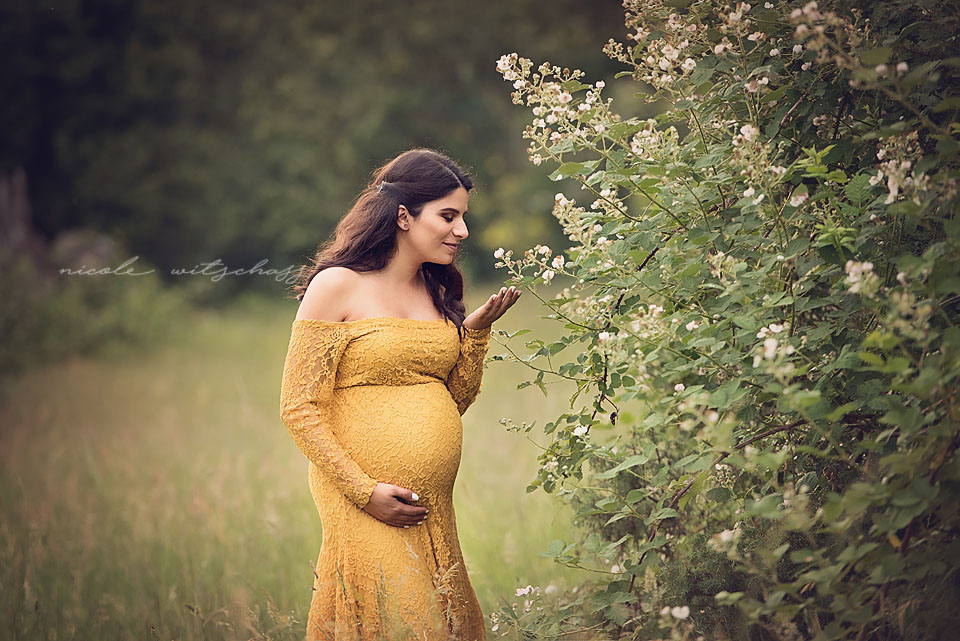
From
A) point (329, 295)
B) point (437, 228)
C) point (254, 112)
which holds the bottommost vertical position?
point (329, 295)

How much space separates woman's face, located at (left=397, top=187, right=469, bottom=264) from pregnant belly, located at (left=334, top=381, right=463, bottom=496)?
1.52 ft

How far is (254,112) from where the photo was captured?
21.3 m

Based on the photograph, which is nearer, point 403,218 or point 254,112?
point 403,218

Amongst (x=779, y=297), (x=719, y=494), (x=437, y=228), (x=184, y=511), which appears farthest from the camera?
(x=184, y=511)

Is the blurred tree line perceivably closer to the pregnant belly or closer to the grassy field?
the grassy field

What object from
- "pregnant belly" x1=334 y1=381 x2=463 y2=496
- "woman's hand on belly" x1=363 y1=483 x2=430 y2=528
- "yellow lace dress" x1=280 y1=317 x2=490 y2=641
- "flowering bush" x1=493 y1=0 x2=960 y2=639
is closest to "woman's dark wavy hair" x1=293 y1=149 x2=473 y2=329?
"yellow lace dress" x1=280 y1=317 x2=490 y2=641

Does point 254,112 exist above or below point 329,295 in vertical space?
above

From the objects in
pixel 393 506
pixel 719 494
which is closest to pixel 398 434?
pixel 393 506

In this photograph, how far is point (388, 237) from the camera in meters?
3.09

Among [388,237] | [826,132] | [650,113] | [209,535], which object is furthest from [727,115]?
[650,113]

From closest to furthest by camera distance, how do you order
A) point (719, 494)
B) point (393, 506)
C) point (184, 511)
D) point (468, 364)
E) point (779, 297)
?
1. point (779, 297)
2. point (719, 494)
3. point (393, 506)
4. point (468, 364)
5. point (184, 511)

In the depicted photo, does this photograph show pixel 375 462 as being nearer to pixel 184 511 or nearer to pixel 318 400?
pixel 318 400

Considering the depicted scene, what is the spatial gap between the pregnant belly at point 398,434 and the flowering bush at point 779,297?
36cm

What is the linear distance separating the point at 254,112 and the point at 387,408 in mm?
19745
